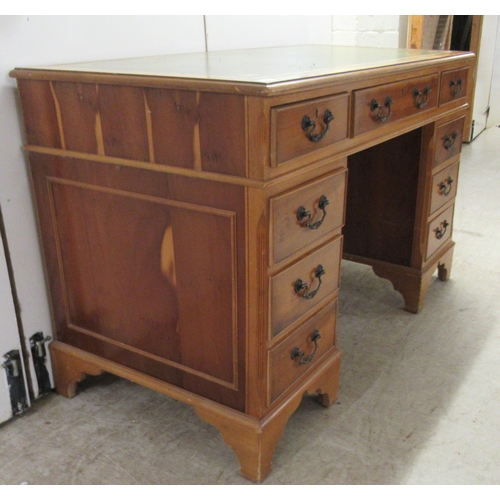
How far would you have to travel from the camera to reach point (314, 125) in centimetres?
114

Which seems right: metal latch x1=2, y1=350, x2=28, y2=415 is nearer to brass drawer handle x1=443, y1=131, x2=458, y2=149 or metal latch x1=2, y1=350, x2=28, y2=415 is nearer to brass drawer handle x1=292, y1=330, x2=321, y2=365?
brass drawer handle x1=292, y1=330, x2=321, y2=365

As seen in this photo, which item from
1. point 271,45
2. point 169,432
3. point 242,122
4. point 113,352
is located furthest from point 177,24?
point 169,432

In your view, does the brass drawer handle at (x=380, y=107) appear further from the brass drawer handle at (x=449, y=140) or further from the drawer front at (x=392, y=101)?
the brass drawer handle at (x=449, y=140)

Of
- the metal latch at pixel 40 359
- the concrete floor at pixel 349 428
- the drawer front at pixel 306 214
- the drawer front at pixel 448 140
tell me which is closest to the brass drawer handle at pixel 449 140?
the drawer front at pixel 448 140

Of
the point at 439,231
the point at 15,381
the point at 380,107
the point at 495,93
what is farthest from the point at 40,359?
the point at 495,93

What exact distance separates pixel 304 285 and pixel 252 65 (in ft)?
1.75

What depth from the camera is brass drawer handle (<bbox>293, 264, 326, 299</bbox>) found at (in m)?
1.26

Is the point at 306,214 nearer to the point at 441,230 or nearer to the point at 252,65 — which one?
the point at 252,65

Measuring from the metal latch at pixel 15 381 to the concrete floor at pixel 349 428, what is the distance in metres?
0.04

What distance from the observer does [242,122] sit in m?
1.03

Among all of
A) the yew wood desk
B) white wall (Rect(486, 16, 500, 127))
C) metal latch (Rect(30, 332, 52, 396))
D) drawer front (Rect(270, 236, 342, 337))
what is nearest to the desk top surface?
the yew wood desk

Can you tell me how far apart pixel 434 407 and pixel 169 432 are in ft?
2.39

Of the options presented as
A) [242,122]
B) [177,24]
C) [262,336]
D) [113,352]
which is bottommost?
[113,352]

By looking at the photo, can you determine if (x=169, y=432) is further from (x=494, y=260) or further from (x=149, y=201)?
(x=494, y=260)
